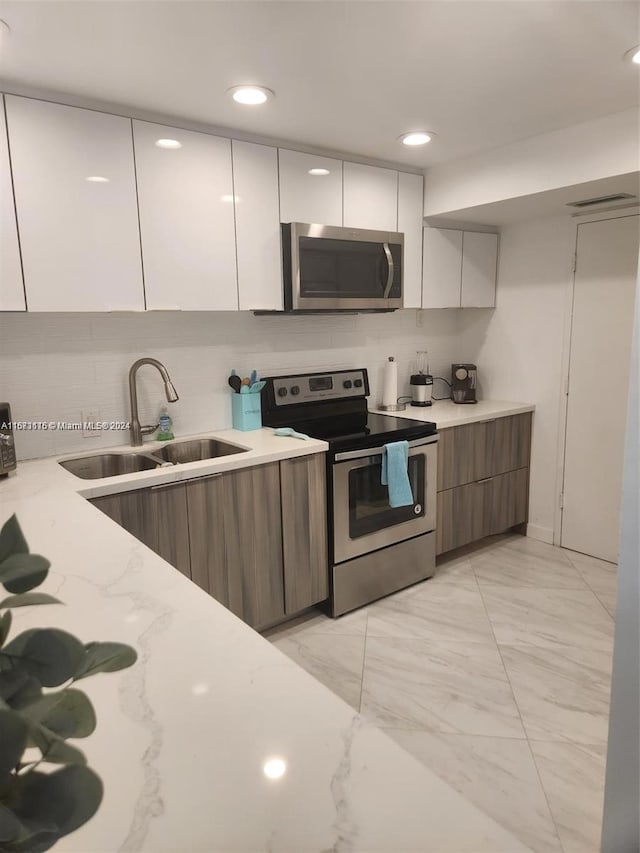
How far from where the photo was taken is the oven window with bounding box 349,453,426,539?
281 cm

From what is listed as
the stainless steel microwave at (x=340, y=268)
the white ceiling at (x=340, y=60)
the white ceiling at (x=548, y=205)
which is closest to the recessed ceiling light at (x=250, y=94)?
the white ceiling at (x=340, y=60)

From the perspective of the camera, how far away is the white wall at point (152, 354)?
2432mm

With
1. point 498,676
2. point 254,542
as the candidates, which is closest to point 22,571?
point 254,542

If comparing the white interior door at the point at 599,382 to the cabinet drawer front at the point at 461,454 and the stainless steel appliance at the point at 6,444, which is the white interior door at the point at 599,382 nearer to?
the cabinet drawer front at the point at 461,454

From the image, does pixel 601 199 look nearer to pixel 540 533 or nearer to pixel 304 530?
pixel 540 533

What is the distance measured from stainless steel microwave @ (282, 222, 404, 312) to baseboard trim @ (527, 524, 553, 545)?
1814mm

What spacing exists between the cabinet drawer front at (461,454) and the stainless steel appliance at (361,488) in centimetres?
14

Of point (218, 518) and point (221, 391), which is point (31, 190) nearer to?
point (221, 391)

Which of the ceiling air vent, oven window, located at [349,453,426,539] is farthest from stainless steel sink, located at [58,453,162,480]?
the ceiling air vent

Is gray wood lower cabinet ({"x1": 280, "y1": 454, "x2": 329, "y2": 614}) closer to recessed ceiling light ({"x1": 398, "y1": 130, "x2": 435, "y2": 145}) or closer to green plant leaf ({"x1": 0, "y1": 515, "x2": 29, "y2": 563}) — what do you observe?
recessed ceiling light ({"x1": 398, "y1": 130, "x2": 435, "y2": 145})

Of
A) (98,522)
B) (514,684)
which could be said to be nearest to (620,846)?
(514,684)

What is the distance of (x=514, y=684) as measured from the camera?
91.0 inches

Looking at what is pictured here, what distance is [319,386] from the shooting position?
3295 mm

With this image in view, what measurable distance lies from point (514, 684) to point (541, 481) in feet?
5.69
